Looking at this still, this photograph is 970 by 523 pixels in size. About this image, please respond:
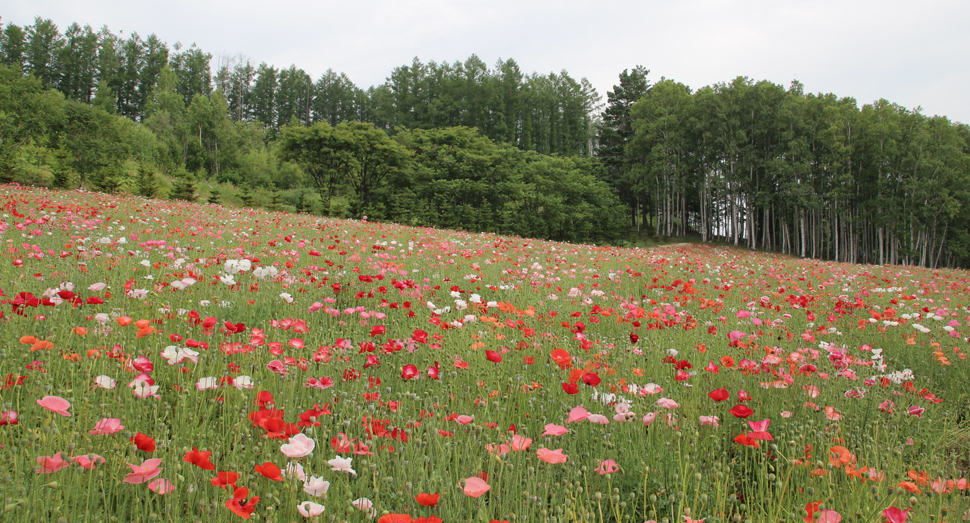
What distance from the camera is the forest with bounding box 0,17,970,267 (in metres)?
24.1

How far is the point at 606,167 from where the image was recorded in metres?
42.2

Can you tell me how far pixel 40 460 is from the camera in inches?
45.4

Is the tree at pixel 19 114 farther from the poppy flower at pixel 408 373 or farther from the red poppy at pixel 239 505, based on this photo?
A: the red poppy at pixel 239 505

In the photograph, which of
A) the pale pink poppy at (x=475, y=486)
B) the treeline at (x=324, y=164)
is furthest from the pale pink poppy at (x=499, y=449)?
the treeline at (x=324, y=164)

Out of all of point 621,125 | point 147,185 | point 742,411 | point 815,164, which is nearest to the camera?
point 742,411

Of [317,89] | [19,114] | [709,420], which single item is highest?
[317,89]

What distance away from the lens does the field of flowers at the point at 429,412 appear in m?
1.34

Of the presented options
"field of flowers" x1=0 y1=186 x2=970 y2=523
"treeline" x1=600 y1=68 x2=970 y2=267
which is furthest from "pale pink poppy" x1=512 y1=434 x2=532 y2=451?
"treeline" x1=600 y1=68 x2=970 y2=267

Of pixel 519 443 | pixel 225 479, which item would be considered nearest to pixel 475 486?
pixel 519 443

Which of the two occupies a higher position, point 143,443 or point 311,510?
point 143,443

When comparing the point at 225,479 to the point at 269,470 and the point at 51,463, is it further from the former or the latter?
the point at 51,463

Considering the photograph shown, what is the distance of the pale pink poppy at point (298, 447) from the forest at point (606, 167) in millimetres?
25525

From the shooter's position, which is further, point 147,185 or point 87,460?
point 147,185

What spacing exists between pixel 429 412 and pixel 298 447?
68cm
